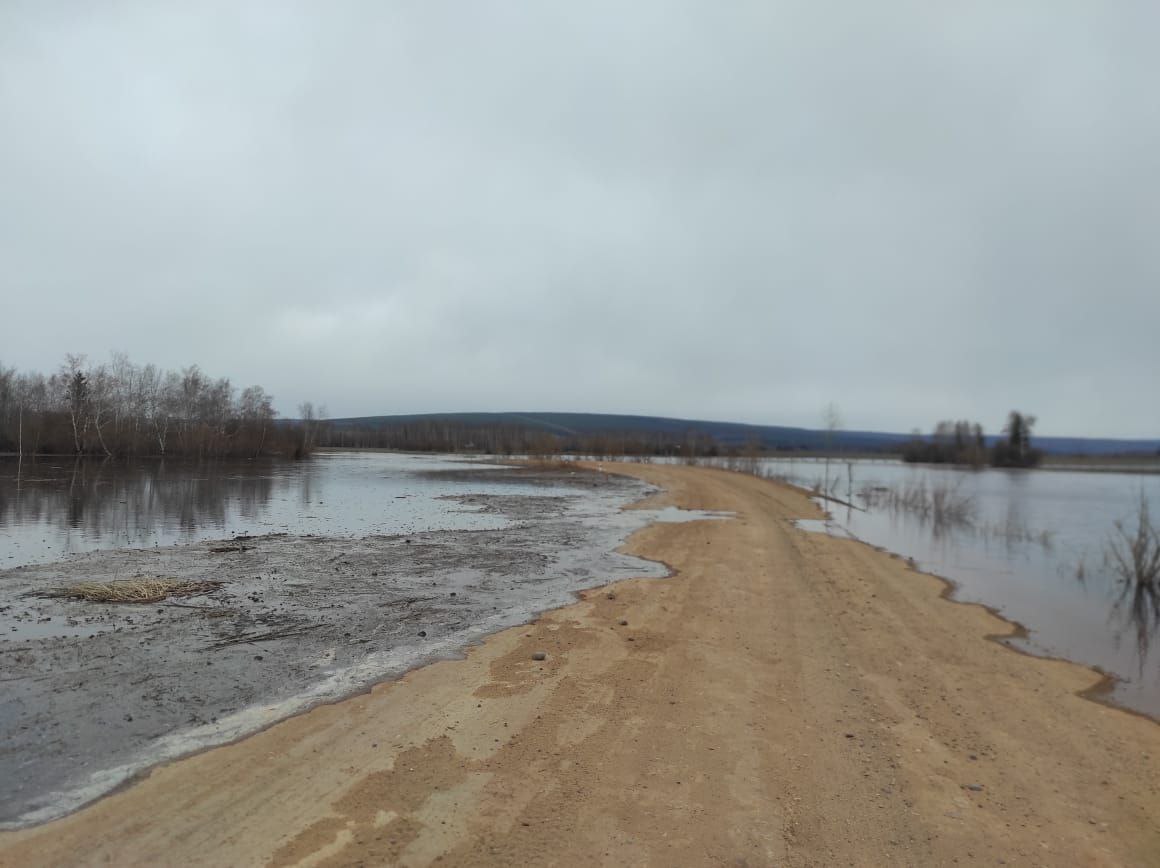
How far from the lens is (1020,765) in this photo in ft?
16.8

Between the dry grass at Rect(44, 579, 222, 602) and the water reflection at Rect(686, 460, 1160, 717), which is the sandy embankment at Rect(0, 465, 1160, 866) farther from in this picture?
the dry grass at Rect(44, 579, 222, 602)

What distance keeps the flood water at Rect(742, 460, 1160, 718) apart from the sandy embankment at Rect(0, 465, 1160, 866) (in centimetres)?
212

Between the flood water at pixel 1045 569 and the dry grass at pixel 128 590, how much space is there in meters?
12.4

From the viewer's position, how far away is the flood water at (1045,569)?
997cm

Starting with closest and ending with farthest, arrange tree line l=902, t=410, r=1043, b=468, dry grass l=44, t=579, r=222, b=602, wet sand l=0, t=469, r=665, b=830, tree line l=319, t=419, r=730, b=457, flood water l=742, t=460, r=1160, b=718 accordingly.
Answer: wet sand l=0, t=469, r=665, b=830 → dry grass l=44, t=579, r=222, b=602 → flood water l=742, t=460, r=1160, b=718 → tree line l=902, t=410, r=1043, b=468 → tree line l=319, t=419, r=730, b=457

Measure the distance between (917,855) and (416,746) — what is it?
328 cm

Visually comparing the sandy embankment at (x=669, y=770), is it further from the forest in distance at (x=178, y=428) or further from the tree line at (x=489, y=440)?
the tree line at (x=489, y=440)

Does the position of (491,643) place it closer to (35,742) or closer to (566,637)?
(566,637)

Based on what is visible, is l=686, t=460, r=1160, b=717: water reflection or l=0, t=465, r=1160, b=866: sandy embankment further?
l=686, t=460, r=1160, b=717: water reflection

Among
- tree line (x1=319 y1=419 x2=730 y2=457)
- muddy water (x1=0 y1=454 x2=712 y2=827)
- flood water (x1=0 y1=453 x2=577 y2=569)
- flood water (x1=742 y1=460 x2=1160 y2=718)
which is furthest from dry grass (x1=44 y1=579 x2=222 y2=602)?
tree line (x1=319 y1=419 x2=730 y2=457)

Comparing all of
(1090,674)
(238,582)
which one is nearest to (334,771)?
(238,582)

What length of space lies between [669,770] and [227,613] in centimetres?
713

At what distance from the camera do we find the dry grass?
9.73m

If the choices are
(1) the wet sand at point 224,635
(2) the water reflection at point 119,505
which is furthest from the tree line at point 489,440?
(1) the wet sand at point 224,635
